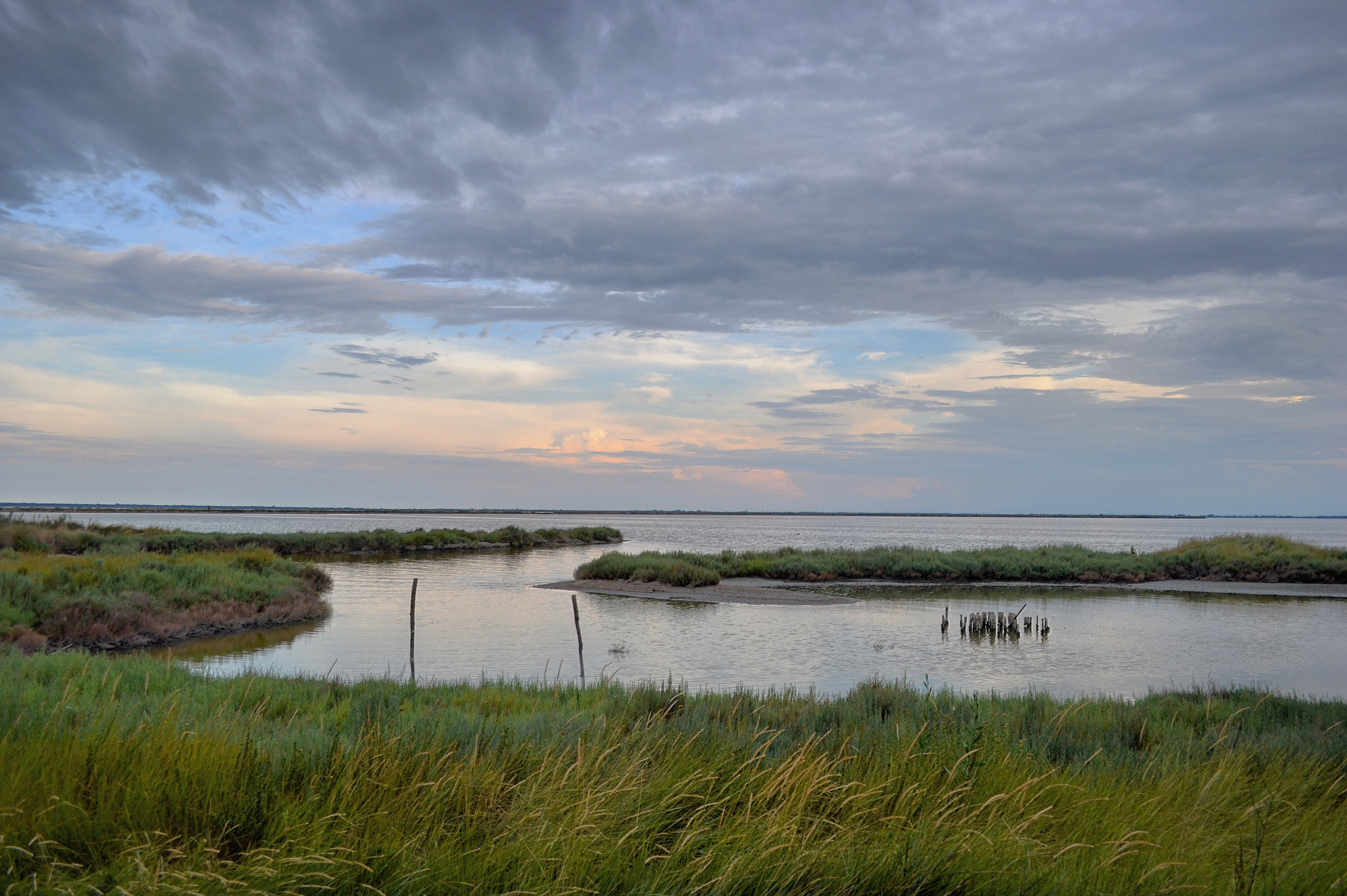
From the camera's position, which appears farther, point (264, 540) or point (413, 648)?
point (264, 540)

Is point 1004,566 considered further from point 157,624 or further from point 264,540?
point 264,540

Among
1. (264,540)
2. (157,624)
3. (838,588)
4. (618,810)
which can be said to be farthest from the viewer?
(264,540)

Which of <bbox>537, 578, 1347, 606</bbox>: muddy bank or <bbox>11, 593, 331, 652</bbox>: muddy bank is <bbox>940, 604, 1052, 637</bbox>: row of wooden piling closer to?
<bbox>537, 578, 1347, 606</bbox>: muddy bank

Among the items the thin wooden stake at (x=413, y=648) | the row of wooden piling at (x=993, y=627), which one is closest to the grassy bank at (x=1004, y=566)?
the row of wooden piling at (x=993, y=627)

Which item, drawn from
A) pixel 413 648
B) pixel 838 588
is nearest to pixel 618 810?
pixel 413 648

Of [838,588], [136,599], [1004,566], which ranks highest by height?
[136,599]

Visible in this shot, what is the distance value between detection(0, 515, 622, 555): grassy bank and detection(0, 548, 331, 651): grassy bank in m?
6.84

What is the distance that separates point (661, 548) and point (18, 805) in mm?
64997

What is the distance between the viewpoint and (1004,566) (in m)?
45.0

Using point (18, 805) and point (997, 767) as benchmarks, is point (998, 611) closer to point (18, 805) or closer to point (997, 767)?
point (997, 767)

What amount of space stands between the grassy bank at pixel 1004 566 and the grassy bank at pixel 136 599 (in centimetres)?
1650

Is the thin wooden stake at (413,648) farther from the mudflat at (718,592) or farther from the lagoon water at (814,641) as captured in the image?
the mudflat at (718,592)

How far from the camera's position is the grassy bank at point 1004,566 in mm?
41688

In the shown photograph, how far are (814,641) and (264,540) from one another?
169 ft
